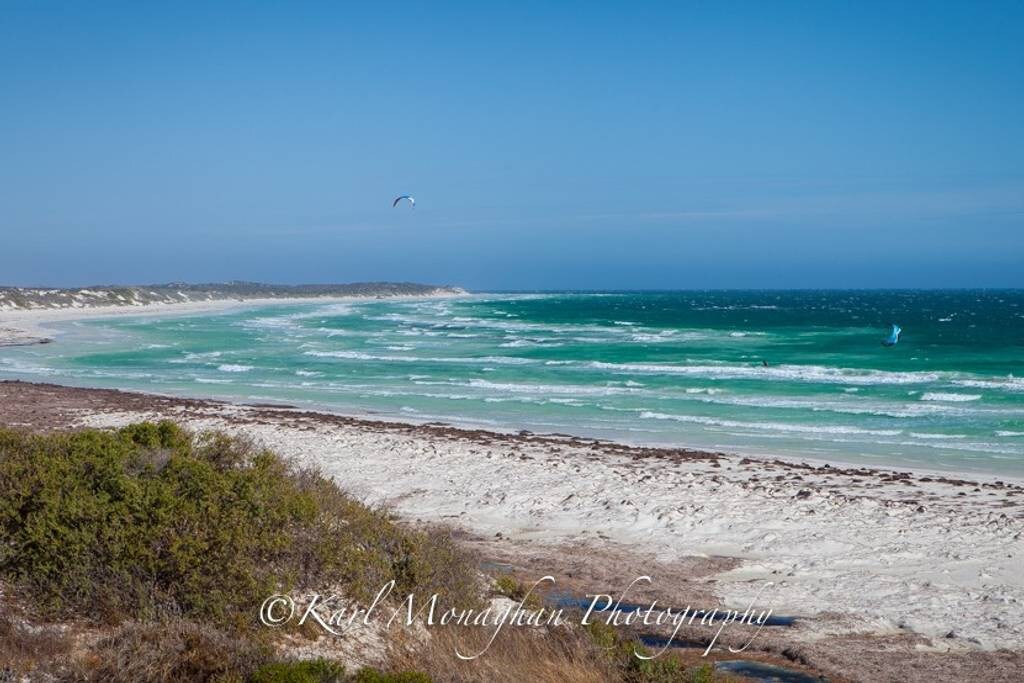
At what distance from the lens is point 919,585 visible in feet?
29.5

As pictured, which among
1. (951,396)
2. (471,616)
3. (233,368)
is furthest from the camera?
(233,368)

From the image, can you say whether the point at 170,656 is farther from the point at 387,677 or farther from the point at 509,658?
the point at 509,658

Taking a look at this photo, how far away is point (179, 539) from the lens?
5695 mm

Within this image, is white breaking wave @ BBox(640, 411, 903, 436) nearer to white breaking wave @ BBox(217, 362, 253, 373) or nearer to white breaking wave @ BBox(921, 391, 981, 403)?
white breaking wave @ BBox(921, 391, 981, 403)

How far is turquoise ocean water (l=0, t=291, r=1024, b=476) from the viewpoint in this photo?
2089cm

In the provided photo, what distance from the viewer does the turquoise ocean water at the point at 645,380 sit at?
20891 mm

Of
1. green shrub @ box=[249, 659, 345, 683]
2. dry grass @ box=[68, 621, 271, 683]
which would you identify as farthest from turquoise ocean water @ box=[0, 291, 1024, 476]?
dry grass @ box=[68, 621, 271, 683]

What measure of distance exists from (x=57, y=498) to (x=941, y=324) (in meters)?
70.1

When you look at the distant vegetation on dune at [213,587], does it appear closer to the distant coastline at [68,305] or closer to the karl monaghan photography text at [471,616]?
the karl monaghan photography text at [471,616]

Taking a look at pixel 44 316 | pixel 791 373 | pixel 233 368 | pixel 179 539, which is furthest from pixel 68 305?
pixel 179 539

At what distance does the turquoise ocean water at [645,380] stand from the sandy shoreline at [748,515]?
354cm

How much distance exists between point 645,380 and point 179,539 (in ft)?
86.3

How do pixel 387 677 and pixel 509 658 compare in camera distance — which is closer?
pixel 387 677

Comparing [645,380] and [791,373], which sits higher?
[791,373]
